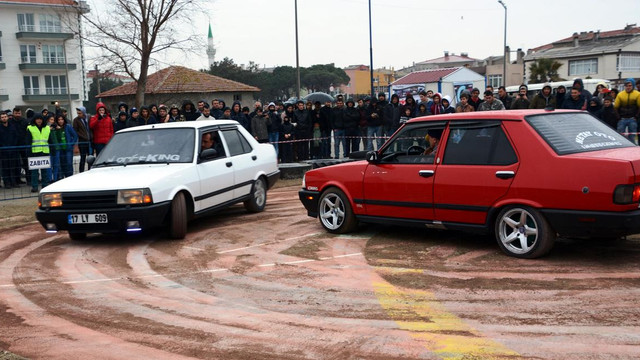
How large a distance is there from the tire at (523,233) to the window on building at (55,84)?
7295cm

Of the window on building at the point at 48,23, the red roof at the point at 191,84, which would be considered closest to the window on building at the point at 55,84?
the window on building at the point at 48,23

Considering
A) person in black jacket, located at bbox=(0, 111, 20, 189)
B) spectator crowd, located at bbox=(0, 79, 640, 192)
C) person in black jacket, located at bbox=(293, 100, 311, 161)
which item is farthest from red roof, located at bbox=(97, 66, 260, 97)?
person in black jacket, located at bbox=(0, 111, 20, 189)

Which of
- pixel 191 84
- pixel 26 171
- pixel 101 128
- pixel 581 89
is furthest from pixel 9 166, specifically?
pixel 191 84

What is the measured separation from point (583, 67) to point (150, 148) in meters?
70.0

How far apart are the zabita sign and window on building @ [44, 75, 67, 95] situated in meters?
62.8

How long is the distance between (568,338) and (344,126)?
1364cm

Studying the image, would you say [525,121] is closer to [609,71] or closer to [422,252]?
[422,252]

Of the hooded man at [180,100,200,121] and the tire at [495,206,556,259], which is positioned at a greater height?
the hooded man at [180,100,200,121]

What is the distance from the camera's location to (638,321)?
4.99m

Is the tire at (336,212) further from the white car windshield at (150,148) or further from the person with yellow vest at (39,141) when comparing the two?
the person with yellow vest at (39,141)

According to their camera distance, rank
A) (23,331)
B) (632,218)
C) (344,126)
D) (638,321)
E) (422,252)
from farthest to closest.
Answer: (344,126)
(422,252)
(632,218)
(23,331)
(638,321)

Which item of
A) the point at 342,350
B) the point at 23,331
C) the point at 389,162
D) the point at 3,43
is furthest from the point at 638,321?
the point at 3,43

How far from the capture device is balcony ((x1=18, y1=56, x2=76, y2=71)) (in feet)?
229

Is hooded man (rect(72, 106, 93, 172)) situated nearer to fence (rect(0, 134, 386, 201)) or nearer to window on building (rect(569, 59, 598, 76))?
fence (rect(0, 134, 386, 201))
